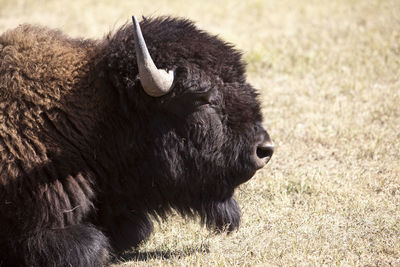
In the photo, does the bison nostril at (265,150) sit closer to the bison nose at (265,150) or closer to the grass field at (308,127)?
the bison nose at (265,150)

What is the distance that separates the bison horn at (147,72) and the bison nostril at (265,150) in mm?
822

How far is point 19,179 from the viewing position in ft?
13.6

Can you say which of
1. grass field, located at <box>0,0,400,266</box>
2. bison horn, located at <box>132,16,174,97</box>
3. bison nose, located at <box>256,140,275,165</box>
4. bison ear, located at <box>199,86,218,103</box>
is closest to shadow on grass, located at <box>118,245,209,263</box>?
grass field, located at <box>0,0,400,266</box>

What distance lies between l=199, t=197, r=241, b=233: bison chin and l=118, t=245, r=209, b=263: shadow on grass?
0.64 feet

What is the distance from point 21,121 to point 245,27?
8.40 m

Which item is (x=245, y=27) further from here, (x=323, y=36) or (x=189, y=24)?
(x=189, y=24)

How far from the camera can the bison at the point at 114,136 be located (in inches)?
164

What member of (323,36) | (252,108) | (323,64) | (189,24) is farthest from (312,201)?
(323,36)

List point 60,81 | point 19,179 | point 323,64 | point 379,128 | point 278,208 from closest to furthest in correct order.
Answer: point 19,179 → point 60,81 → point 278,208 → point 379,128 → point 323,64

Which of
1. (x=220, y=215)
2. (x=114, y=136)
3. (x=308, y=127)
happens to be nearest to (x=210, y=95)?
(x=114, y=136)

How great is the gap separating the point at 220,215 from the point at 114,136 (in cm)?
102

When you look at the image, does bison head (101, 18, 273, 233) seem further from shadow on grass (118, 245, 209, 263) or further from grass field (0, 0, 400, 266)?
grass field (0, 0, 400, 266)

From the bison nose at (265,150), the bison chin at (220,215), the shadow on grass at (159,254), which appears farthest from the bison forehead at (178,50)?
the shadow on grass at (159,254)

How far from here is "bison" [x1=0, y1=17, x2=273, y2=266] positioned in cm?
418
